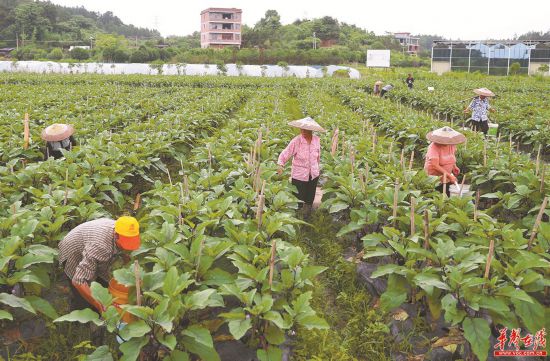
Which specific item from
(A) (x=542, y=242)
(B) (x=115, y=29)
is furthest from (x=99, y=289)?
(B) (x=115, y=29)

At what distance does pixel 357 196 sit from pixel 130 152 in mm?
3706

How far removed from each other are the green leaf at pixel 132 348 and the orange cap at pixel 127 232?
801 millimetres

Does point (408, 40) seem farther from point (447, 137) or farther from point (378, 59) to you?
point (447, 137)

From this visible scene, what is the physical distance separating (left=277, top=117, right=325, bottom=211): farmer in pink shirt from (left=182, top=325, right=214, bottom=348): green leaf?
3.34 m

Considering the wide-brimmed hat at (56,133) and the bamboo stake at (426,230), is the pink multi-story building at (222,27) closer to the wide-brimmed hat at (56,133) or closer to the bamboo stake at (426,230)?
the wide-brimmed hat at (56,133)

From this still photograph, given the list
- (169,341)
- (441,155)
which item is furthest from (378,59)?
(169,341)

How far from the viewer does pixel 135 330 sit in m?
2.59

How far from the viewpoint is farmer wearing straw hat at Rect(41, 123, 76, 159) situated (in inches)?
233

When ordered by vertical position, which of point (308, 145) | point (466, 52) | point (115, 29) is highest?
point (115, 29)

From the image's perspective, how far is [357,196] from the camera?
4.94 m

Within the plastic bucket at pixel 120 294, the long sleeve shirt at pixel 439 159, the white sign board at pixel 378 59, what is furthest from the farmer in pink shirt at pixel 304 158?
the white sign board at pixel 378 59

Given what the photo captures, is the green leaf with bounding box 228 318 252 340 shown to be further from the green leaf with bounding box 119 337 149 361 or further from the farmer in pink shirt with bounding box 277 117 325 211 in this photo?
the farmer in pink shirt with bounding box 277 117 325 211

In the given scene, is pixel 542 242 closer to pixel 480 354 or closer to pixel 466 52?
pixel 480 354

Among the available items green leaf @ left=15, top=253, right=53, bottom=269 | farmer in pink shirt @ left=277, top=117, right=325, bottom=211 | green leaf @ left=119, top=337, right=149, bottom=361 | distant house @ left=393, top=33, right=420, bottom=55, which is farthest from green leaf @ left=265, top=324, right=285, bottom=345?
distant house @ left=393, top=33, right=420, bottom=55
